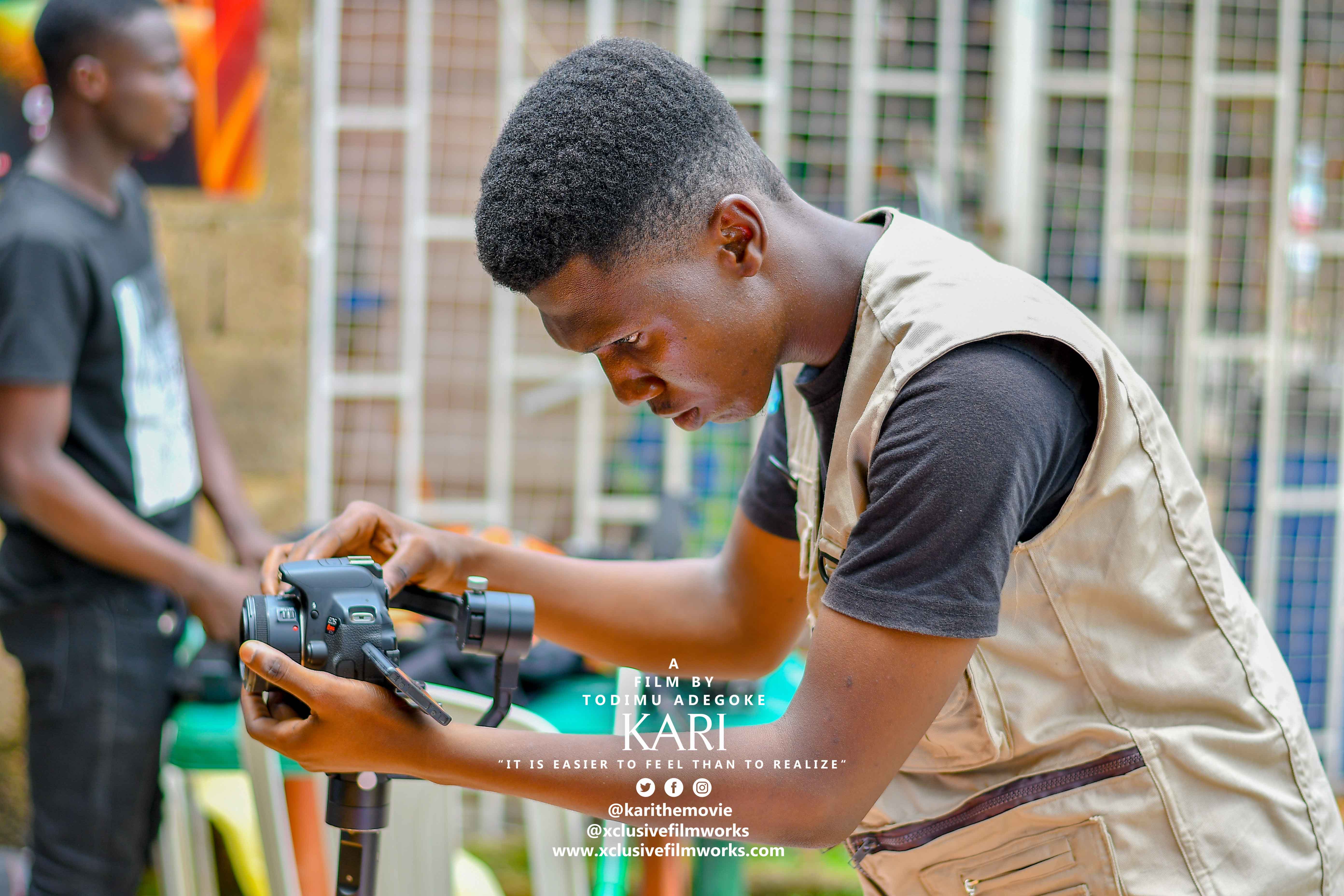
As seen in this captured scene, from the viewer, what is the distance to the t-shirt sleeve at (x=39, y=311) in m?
2.13

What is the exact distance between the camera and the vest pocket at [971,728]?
113 cm

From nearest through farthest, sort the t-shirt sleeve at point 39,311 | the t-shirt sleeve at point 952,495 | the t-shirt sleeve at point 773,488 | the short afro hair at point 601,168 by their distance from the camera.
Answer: the t-shirt sleeve at point 952,495 < the short afro hair at point 601,168 < the t-shirt sleeve at point 773,488 < the t-shirt sleeve at point 39,311

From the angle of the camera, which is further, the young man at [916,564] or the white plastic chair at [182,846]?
the white plastic chair at [182,846]

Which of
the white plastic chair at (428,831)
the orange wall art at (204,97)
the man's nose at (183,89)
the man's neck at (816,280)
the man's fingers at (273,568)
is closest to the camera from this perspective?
the man's neck at (816,280)

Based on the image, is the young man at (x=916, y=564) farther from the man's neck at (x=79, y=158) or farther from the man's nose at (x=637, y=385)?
the man's neck at (x=79, y=158)

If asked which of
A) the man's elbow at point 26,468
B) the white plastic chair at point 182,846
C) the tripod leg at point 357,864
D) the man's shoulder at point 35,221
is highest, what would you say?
the man's shoulder at point 35,221

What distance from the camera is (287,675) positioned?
1022mm

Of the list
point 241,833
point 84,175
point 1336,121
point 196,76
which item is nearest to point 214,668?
point 241,833

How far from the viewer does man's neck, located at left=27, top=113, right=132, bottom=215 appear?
2.35m

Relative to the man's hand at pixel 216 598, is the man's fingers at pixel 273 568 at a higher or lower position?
higher

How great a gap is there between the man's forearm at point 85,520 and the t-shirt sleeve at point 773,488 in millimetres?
1343

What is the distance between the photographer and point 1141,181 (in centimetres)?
382

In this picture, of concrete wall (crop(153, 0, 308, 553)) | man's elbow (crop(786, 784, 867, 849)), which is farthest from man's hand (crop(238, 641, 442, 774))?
concrete wall (crop(153, 0, 308, 553))

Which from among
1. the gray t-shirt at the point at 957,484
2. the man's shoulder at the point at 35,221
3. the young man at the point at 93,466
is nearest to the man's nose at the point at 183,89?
the young man at the point at 93,466
